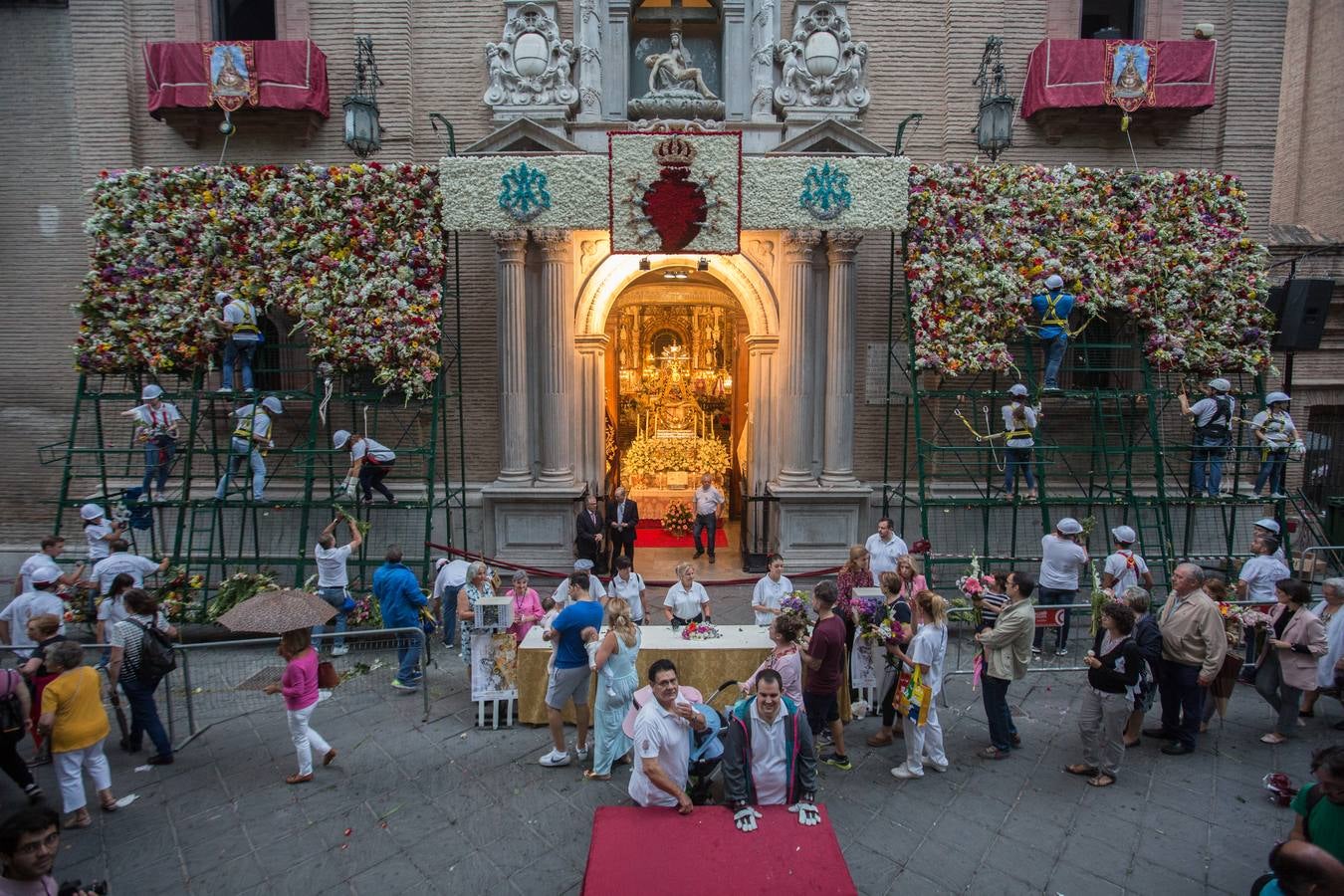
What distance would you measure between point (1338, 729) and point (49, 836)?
10.5 m

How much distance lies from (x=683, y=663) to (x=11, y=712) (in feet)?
17.7

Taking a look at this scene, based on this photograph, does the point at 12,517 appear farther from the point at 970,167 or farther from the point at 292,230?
the point at 970,167

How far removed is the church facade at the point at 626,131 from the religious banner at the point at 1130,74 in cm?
10

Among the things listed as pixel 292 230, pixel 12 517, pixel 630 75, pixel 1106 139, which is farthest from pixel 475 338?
pixel 1106 139

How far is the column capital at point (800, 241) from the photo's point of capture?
12.3 meters

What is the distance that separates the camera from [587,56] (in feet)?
41.5

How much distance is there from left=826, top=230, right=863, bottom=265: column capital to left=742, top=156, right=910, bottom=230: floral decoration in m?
0.62

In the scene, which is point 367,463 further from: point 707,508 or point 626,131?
point 626,131

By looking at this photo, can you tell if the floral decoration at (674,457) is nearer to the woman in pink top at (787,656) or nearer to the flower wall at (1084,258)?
the flower wall at (1084,258)

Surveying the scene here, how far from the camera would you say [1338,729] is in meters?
7.84

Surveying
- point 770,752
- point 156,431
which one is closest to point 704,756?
point 770,752

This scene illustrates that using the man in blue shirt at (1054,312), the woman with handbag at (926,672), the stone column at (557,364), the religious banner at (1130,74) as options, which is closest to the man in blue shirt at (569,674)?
the woman with handbag at (926,672)

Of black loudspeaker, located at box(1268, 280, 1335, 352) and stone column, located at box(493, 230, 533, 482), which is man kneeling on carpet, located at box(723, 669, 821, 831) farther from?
black loudspeaker, located at box(1268, 280, 1335, 352)

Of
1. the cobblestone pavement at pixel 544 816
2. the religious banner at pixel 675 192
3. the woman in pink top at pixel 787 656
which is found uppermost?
the religious banner at pixel 675 192
